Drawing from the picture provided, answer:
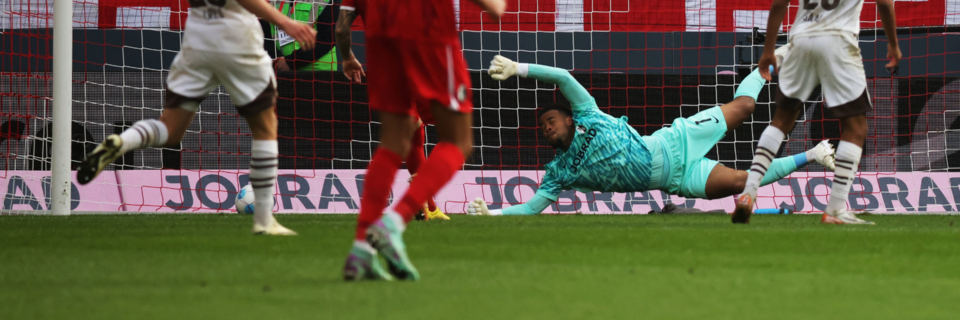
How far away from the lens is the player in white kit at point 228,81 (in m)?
4.01

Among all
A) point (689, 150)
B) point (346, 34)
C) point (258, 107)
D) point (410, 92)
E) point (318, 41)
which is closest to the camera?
point (410, 92)

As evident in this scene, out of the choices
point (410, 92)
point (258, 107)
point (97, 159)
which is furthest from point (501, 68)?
point (410, 92)

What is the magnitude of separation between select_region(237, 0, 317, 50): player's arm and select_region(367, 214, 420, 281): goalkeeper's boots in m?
1.10

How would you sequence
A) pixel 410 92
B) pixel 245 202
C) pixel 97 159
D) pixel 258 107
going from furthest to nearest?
pixel 245 202 < pixel 258 107 < pixel 97 159 < pixel 410 92

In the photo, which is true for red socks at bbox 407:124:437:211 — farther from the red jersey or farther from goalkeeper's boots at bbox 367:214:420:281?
goalkeeper's boots at bbox 367:214:420:281

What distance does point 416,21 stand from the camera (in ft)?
8.60

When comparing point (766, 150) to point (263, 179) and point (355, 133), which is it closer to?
point (263, 179)

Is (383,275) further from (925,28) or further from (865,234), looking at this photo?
(925,28)

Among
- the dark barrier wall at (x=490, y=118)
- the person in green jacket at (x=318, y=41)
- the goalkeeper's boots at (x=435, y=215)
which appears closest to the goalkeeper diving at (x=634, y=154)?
the goalkeeper's boots at (x=435, y=215)

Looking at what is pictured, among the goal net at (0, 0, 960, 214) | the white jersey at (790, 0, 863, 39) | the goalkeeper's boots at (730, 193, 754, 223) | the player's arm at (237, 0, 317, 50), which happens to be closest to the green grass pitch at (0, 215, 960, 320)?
the goalkeeper's boots at (730, 193, 754, 223)

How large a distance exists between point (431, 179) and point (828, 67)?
285 cm

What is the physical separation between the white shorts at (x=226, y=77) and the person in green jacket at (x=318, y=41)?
425cm

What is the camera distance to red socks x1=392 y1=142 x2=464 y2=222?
2.49 metres

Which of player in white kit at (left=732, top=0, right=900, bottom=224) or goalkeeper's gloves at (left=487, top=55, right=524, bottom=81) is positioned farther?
goalkeeper's gloves at (left=487, top=55, right=524, bottom=81)
